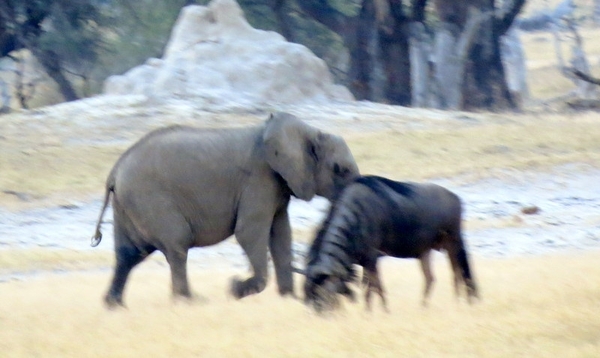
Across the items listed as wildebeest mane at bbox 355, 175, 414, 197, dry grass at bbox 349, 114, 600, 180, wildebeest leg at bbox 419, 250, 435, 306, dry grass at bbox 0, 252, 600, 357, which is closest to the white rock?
dry grass at bbox 349, 114, 600, 180

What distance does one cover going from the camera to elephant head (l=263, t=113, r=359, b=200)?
31.3 feet

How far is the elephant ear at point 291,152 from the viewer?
953 cm

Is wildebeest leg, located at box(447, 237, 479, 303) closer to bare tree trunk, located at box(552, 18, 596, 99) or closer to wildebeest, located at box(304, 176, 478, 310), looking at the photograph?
wildebeest, located at box(304, 176, 478, 310)

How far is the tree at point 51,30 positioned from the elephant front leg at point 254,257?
58.4 ft

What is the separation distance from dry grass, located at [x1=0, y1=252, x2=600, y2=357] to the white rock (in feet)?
37.6

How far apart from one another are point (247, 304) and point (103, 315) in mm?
1145

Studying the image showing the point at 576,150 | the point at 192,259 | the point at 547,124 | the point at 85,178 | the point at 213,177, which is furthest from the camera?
the point at 547,124

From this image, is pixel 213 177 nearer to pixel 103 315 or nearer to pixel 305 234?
pixel 103 315

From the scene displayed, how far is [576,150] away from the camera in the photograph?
1950cm

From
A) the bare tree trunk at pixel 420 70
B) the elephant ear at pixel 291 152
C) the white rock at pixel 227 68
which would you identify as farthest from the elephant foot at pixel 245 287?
the bare tree trunk at pixel 420 70

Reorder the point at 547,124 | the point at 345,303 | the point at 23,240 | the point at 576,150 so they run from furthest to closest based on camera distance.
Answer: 1. the point at 547,124
2. the point at 576,150
3. the point at 23,240
4. the point at 345,303

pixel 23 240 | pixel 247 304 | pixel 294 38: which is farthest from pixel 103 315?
pixel 294 38

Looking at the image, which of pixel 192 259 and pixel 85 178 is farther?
pixel 85 178

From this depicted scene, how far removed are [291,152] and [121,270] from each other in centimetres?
183
